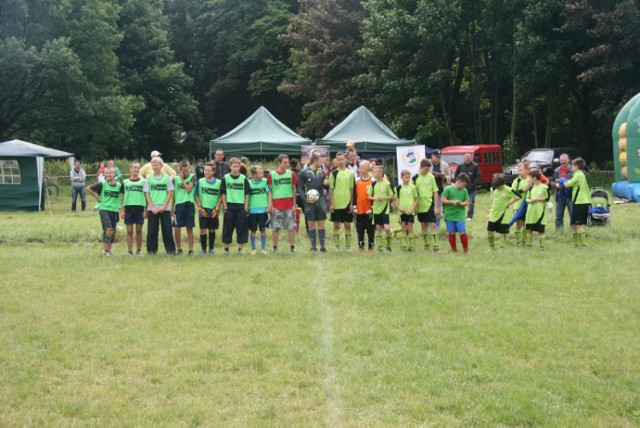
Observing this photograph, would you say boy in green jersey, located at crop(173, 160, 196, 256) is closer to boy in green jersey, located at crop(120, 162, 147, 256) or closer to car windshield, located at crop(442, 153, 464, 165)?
boy in green jersey, located at crop(120, 162, 147, 256)

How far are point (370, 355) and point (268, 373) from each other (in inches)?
42.8

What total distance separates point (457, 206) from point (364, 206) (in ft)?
5.56

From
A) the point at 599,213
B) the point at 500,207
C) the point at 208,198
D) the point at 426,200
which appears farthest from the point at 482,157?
the point at 208,198

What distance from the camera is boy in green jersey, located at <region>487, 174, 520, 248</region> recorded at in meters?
14.4

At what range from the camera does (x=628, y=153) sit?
23844mm

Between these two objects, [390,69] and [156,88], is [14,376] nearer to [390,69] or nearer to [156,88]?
[390,69]

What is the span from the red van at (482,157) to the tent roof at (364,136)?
8.73 m

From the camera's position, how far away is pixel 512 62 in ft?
127

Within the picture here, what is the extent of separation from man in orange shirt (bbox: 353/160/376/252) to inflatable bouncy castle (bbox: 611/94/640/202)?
1233 cm

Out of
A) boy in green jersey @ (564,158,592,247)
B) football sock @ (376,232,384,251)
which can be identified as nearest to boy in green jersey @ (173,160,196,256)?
football sock @ (376,232,384,251)

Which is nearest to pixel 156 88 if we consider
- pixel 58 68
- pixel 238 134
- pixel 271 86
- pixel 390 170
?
pixel 271 86

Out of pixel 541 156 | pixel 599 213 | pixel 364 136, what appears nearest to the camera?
pixel 599 213

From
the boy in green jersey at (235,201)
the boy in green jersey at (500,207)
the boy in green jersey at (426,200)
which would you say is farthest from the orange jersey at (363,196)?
the boy in green jersey at (500,207)

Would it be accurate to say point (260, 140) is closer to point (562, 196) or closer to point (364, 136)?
point (364, 136)
